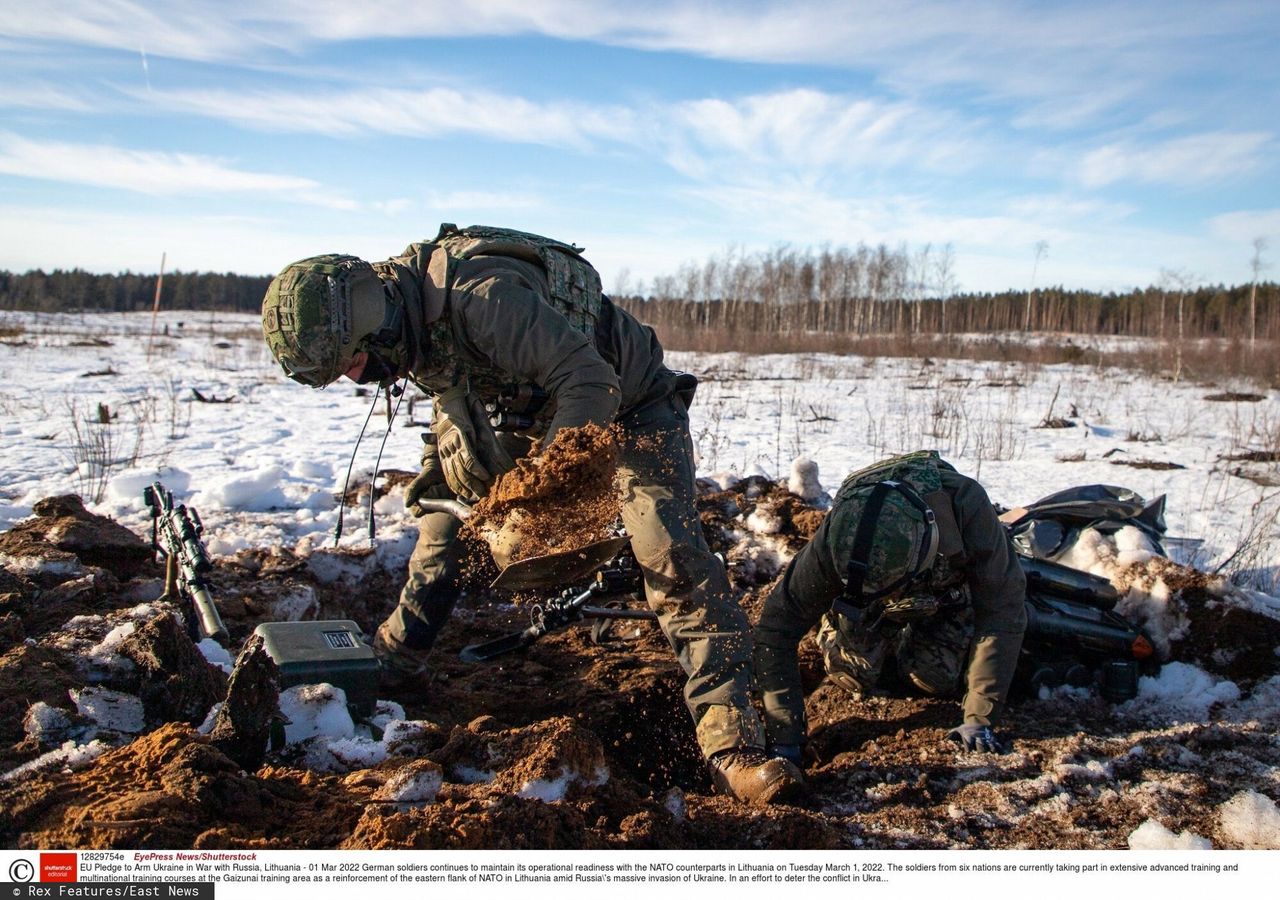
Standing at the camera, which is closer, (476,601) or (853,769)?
(853,769)

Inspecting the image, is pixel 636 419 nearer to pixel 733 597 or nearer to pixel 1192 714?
pixel 733 597

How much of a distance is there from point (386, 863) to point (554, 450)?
3.49 feet

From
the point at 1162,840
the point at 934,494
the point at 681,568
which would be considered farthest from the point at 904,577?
the point at 1162,840

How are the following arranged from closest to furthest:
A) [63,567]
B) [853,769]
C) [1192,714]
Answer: [853,769]
[1192,714]
[63,567]

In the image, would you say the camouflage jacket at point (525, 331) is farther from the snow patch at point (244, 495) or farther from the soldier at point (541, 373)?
the snow patch at point (244, 495)

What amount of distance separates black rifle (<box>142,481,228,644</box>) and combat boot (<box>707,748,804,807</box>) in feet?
6.19

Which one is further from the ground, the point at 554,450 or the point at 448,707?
the point at 554,450

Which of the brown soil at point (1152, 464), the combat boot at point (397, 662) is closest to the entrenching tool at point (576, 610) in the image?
the combat boot at point (397, 662)

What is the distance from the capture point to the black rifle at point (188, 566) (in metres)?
3.19

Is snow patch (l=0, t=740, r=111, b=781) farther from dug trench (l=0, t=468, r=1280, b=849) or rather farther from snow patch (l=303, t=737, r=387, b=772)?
snow patch (l=303, t=737, r=387, b=772)

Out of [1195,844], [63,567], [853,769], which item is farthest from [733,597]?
[63,567]

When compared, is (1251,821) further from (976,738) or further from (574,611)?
(574,611)

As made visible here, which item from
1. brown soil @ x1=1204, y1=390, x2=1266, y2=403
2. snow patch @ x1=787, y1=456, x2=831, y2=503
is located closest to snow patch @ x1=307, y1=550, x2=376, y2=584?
snow patch @ x1=787, y1=456, x2=831, y2=503

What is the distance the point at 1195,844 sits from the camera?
2240mm
